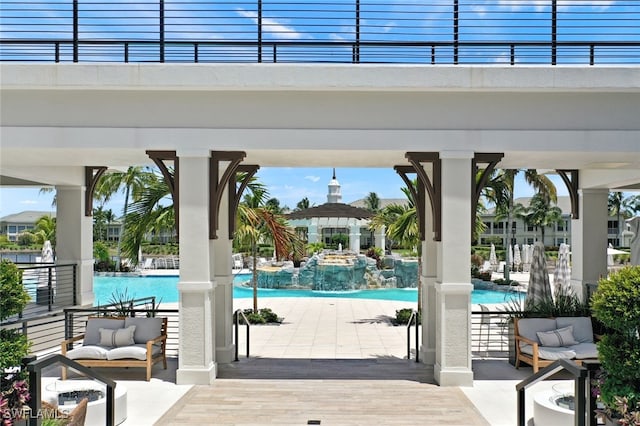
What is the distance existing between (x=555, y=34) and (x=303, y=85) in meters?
4.43

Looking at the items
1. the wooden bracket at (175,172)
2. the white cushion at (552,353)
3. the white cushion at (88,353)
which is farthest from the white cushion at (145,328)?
the white cushion at (552,353)

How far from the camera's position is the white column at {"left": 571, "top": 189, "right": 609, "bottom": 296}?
46.4 ft

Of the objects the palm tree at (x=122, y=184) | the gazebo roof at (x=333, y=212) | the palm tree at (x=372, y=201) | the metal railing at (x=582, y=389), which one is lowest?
the metal railing at (x=582, y=389)

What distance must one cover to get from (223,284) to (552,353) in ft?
19.2

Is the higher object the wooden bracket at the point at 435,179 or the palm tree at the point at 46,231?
the wooden bracket at the point at 435,179

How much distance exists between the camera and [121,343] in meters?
9.45

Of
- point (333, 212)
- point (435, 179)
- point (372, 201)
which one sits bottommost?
point (333, 212)

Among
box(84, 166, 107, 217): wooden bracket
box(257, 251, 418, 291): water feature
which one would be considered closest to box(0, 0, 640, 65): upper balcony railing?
box(84, 166, 107, 217): wooden bracket

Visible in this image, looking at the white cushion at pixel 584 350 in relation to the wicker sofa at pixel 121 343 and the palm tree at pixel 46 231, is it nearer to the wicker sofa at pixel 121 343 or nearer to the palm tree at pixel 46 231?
the wicker sofa at pixel 121 343

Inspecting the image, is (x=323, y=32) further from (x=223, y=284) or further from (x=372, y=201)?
(x=372, y=201)

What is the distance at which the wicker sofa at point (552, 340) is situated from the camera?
9.12 meters

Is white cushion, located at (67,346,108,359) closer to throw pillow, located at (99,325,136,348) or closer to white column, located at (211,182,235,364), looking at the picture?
throw pillow, located at (99,325,136,348)

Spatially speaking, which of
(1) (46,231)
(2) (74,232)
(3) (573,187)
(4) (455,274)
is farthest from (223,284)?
(1) (46,231)

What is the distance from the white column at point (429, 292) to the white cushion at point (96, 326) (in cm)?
553
